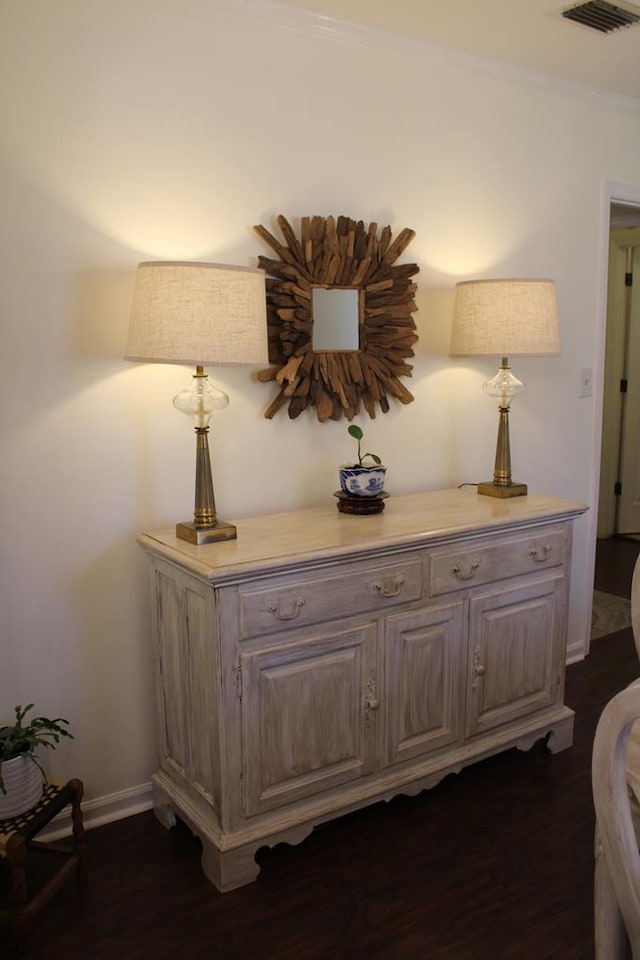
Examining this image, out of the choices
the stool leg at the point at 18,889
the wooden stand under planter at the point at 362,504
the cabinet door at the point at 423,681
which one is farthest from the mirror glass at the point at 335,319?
the stool leg at the point at 18,889

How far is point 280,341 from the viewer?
2412mm

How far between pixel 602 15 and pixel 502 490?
157 centimetres

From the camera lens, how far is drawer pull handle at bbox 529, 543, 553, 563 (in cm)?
249

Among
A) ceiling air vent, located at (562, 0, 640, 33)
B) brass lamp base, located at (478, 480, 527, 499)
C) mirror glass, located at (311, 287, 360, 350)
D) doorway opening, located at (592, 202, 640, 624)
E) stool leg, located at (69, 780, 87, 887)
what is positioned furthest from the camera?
doorway opening, located at (592, 202, 640, 624)

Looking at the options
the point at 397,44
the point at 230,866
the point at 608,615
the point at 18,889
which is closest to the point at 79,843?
the point at 18,889

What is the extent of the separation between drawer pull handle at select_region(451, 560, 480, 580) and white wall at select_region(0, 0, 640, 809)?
54 cm

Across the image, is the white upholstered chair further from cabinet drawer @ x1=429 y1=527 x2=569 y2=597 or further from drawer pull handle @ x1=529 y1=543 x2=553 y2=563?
drawer pull handle @ x1=529 y1=543 x2=553 y2=563

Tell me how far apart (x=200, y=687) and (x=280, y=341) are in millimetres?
1090

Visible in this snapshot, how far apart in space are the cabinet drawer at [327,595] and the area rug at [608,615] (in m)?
1.88

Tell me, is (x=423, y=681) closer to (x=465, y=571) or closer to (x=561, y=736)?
(x=465, y=571)

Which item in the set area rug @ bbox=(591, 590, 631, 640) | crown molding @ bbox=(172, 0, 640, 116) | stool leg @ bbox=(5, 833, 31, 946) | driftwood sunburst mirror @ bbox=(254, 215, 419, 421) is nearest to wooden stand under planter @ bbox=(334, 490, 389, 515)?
driftwood sunburst mirror @ bbox=(254, 215, 419, 421)

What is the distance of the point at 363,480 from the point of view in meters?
2.36

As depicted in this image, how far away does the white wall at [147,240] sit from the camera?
2008mm

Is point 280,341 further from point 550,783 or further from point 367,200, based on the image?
point 550,783
